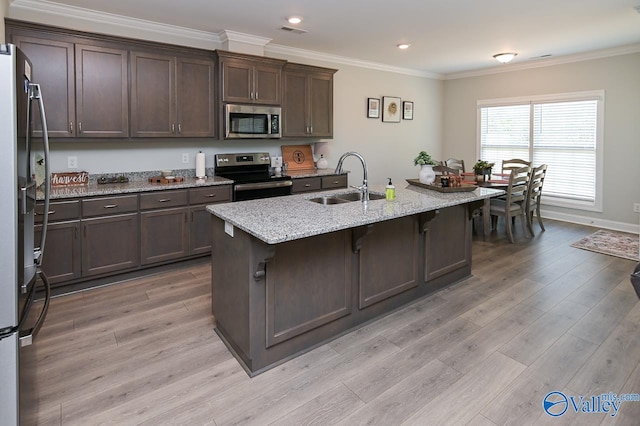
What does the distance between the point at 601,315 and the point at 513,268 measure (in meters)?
1.12

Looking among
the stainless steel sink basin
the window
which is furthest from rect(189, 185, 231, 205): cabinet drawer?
the window

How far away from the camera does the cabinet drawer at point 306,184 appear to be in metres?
4.90

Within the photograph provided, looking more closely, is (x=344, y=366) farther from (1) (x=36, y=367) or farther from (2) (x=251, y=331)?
(1) (x=36, y=367)

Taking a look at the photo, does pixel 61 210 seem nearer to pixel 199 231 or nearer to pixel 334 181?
pixel 199 231

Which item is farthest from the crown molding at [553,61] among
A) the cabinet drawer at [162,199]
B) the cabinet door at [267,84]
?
the cabinet drawer at [162,199]

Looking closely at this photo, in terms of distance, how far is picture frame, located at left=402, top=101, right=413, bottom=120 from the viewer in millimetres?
7032

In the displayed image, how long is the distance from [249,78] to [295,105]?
2.51ft

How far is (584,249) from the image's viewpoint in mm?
4750

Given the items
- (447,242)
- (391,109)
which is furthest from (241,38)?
(447,242)

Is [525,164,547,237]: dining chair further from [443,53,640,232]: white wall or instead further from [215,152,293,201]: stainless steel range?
[215,152,293,201]: stainless steel range

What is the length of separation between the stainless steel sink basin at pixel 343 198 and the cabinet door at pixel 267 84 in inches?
81.0

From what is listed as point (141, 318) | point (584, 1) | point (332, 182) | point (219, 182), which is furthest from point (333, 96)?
point (141, 318)

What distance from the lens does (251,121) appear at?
182 inches

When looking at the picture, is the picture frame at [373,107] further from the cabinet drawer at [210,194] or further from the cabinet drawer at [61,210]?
the cabinet drawer at [61,210]
